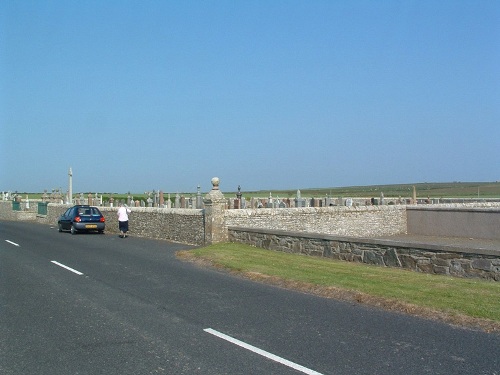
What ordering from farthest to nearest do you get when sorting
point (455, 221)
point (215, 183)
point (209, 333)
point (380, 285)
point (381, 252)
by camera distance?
1. point (455, 221)
2. point (215, 183)
3. point (381, 252)
4. point (380, 285)
5. point (209, 333)

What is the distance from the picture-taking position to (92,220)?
28.1 metres

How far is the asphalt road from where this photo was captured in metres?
5.97

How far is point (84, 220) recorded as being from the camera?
2791 centimetres

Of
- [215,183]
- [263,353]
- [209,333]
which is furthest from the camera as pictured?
[215,183]

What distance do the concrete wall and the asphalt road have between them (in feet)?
78.3

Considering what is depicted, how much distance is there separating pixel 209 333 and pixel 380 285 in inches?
188

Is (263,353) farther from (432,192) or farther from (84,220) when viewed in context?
(432,192)

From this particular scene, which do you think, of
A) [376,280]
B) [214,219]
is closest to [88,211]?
[214,219]

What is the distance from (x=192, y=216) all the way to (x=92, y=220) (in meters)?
8.92

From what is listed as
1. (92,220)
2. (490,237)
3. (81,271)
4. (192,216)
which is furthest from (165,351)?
(490,237)

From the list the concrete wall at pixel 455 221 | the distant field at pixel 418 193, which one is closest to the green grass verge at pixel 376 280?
the concrete wall at pixel 455 221

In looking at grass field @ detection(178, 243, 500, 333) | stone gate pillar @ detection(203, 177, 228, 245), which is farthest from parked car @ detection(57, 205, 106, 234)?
grass field @ detection(178, 243, 500, 333)

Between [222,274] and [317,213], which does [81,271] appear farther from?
[317,213]

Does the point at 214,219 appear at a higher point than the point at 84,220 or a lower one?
higher
